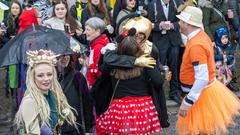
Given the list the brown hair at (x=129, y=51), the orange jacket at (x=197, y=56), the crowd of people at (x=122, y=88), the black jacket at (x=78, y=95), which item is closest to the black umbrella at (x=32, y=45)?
the crowd of people at (x=122, y=88)

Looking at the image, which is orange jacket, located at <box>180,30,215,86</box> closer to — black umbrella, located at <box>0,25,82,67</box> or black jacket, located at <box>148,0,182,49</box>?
black umbrella, located at <box>0,25,82,67</box>

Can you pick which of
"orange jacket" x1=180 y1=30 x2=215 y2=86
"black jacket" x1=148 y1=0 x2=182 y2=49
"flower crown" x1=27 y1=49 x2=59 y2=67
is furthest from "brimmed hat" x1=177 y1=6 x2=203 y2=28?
"black jacket" x1=148 y1=0 x2=182 y2=49

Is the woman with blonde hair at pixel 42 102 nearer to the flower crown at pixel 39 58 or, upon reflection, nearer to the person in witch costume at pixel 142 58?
the flower crown at pixel 39 58

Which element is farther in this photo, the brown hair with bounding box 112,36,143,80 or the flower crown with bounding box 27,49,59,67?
the brown hair with bounding box 112,36,143,80

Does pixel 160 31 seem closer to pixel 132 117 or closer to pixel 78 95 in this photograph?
pixel 132 117

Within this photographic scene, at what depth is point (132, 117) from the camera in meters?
5.64

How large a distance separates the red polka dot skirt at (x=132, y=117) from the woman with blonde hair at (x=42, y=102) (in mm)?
935

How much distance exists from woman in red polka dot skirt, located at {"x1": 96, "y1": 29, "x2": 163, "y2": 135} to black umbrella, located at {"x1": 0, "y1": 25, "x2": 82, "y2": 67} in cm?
64

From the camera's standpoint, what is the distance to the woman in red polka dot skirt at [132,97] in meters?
5.64

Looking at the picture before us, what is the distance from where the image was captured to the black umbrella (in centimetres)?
526

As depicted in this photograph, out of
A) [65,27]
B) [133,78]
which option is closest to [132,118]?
[133,78]

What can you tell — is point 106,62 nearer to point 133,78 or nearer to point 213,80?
point 133,78

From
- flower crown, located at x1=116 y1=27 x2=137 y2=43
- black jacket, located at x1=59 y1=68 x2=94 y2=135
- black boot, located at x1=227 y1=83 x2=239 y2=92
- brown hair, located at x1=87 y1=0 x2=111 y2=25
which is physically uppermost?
brown hair, located at x1=87 y1=0 x2=111 y2=25

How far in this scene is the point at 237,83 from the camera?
1057 centimetres
